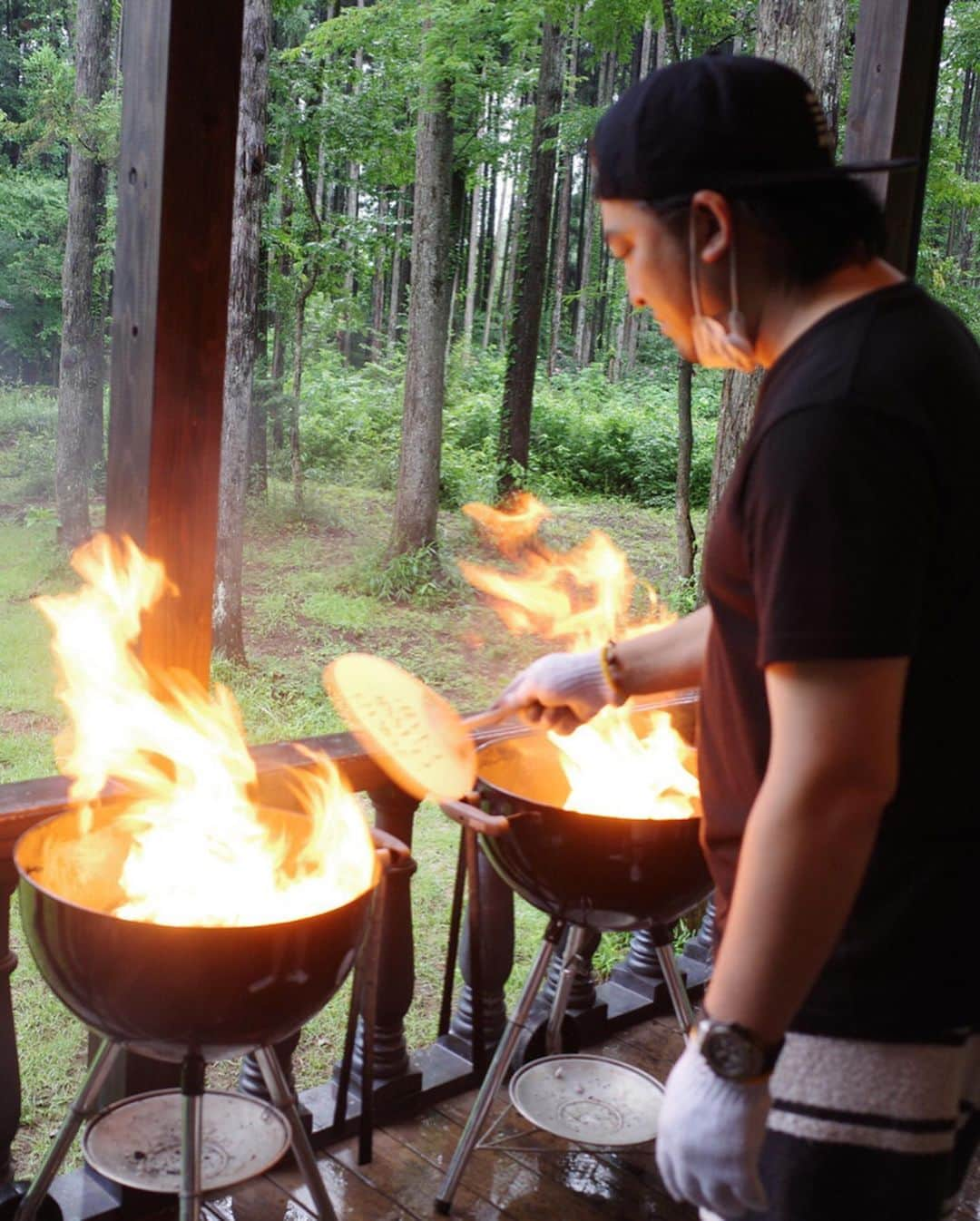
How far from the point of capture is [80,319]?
12281 millimetres

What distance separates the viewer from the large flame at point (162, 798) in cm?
190

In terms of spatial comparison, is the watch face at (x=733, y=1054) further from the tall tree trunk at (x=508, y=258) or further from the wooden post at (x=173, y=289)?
the tall tree trunk at (x=508, y=258)

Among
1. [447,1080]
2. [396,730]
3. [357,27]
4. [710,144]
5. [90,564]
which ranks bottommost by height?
[447,1080]

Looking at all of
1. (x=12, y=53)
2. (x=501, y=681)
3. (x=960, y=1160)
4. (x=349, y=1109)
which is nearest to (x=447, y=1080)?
(x=349, y=1109)

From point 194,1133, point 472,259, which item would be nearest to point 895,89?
point 194,1133

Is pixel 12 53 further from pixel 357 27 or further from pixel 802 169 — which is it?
pixel 802 169

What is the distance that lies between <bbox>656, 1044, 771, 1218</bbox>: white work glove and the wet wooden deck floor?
1.30 metres

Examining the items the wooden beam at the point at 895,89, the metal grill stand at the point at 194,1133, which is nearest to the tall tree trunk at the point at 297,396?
the wooden beam at the point at 895,89

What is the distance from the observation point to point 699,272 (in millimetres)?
1199

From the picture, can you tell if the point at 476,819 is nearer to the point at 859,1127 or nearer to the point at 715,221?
the point at 859,1127

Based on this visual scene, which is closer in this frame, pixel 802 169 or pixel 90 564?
pixel 802 169

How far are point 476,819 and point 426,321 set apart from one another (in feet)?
32.2

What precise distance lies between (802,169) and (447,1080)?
2122 millimetres

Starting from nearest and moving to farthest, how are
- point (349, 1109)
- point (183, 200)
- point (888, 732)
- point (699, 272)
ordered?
point (888, 732) < point (699, 272) < point (183, 200) < point (349, 1109)
